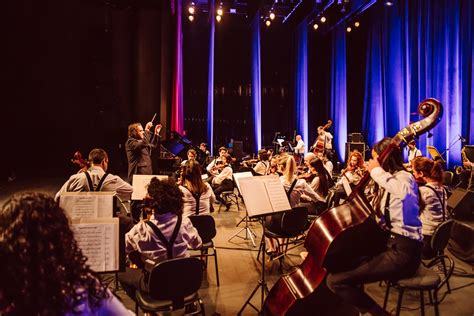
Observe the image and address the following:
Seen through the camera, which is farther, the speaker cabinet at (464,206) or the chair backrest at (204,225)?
the speaker cabinet at (464,206)

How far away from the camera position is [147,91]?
13508 millimetres

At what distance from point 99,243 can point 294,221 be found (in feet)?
8.17

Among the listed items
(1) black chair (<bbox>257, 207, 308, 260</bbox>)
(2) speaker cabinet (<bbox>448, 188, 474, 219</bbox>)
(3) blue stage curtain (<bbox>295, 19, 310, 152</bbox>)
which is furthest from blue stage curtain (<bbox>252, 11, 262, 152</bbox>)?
(1) black chair (<bbox>257, 207, 308, 260</bbox>)

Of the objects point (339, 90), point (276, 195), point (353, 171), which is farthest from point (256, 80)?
point (276, 195)

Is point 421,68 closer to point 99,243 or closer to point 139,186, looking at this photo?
point 139,186

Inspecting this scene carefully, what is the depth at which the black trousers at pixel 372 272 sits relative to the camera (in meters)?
2.59

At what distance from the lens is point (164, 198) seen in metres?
2.76

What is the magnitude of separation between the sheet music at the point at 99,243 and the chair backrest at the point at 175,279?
1.05ft

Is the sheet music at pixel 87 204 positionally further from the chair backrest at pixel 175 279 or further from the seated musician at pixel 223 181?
the seated musician at pixel 223 181

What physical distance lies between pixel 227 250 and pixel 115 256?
3.20 metres

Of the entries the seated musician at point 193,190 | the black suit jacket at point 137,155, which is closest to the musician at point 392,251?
the seated musician at point 193,190

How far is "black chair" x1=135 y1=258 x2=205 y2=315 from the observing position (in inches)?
102

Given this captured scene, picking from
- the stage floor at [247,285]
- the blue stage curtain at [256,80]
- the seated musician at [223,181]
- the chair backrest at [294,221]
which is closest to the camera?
the stage floor at [247,285]

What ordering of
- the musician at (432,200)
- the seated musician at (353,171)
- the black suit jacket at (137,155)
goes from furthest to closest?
the black suit jacket at (137,155)
the seated musician at (353,171)
the musician at (432,200)
